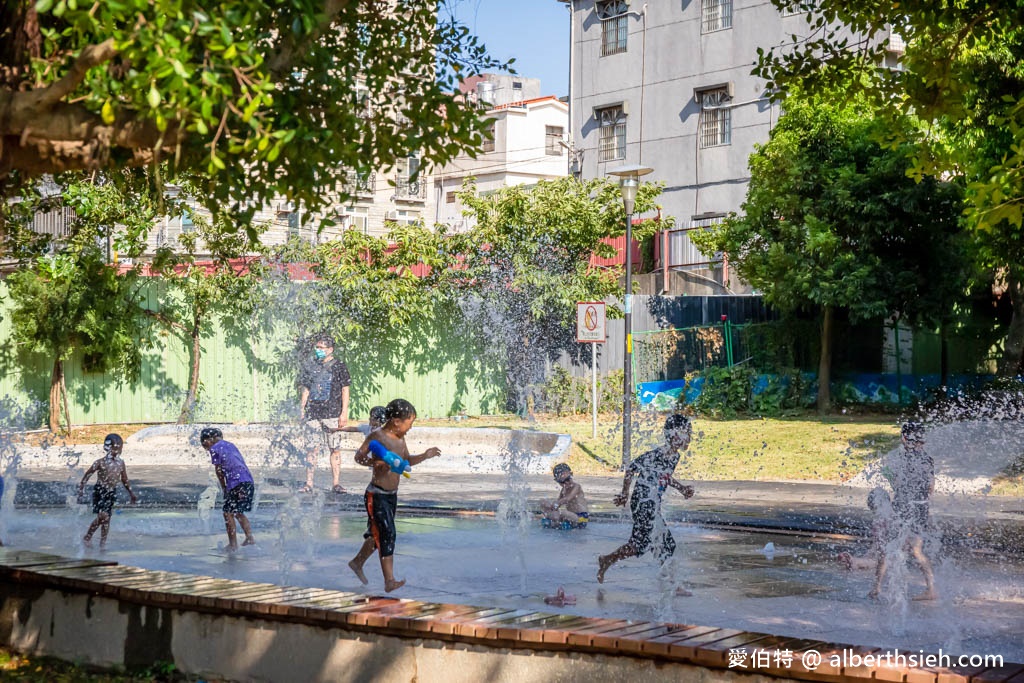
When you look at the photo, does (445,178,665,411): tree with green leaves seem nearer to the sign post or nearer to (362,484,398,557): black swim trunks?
the sign post

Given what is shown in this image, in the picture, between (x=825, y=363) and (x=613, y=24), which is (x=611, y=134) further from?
(x=825, y=363)

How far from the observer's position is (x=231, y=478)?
31.7 feet

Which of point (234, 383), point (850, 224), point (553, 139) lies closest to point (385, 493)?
point (234, 383)

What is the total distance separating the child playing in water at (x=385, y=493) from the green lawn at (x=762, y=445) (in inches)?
376

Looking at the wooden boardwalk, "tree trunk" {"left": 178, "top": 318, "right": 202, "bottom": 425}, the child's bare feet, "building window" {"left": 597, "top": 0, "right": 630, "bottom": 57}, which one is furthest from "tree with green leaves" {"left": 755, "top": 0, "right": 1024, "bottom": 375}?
"building window" {"left": 597, "top": 0, "right": 630, "bottom": 57}

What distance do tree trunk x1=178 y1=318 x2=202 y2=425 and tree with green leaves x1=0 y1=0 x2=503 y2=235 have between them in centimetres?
1522

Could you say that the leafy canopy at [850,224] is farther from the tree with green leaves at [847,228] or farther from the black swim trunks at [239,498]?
the black swim trunks at [239,498]

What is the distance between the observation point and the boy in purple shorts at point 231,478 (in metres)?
9.66

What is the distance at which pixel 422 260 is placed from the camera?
2423cm

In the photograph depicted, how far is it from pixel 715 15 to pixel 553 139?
2035cm

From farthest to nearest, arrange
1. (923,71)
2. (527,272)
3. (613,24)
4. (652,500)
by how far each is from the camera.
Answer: (613,24), (527,272), (923,71), (652,500)

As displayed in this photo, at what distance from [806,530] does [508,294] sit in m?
14.8

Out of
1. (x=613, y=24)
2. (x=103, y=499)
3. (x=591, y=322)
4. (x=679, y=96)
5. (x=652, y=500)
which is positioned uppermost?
(x=613, y=24)

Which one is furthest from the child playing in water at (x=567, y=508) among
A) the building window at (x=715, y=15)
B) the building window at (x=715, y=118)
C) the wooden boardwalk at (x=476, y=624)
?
the building window at (x=715, y=15)
